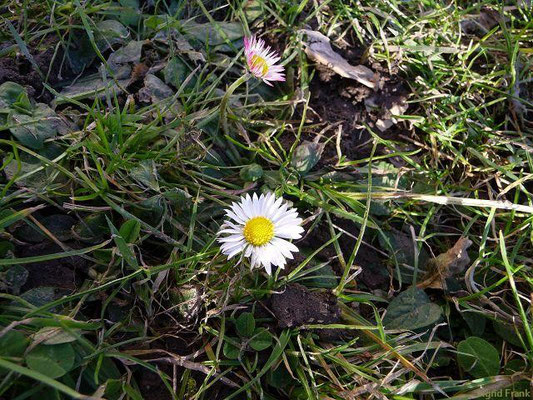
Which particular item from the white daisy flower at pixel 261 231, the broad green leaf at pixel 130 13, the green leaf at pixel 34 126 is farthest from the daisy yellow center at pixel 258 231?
the broad green leaf at pixel 130 13

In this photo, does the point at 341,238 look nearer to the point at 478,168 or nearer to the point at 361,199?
the point at 361,199

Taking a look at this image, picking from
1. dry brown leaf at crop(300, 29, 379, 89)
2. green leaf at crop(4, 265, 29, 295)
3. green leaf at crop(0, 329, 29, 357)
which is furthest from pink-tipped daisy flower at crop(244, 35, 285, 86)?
green leaf at crop(0, 329, 29, 357)

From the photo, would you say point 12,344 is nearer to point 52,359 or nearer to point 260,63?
point 52,359

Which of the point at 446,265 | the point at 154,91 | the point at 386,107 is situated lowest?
the point at 446,265

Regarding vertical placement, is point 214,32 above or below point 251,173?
above

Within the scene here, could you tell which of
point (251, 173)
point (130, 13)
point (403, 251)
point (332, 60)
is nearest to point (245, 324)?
point (251, 173)
